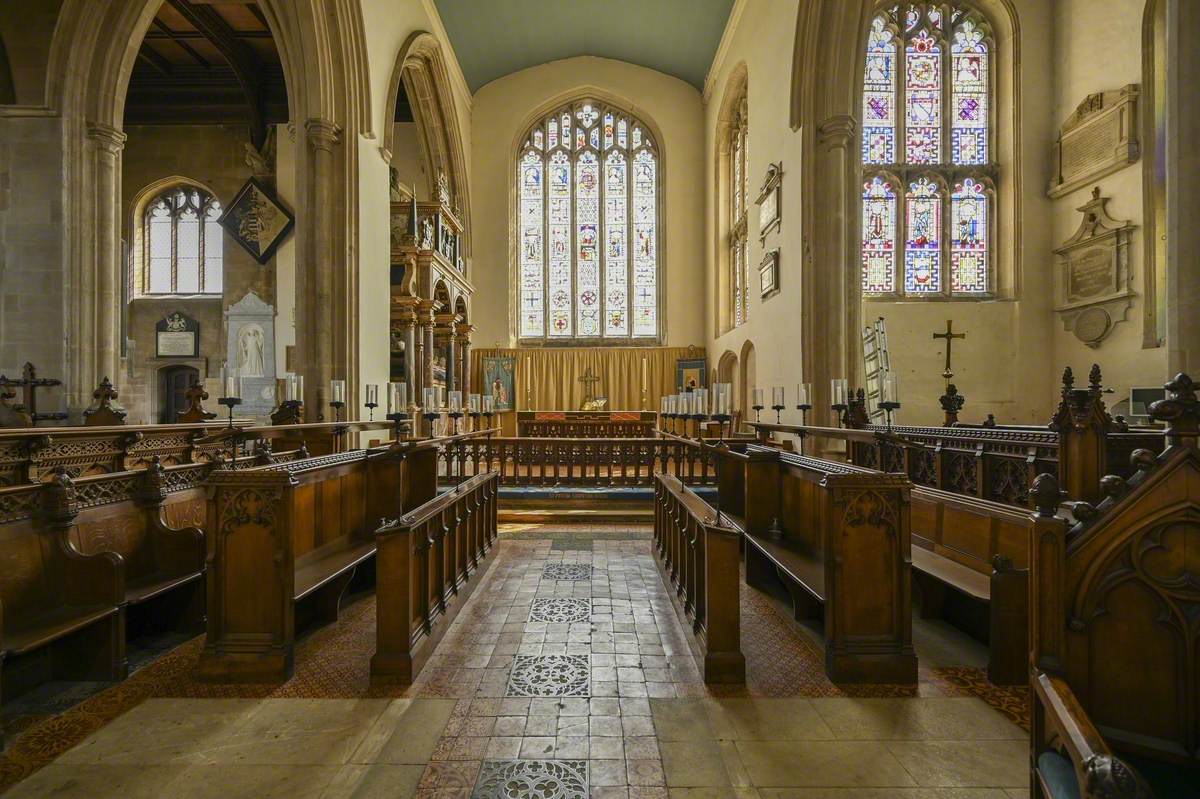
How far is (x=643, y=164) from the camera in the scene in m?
14.8

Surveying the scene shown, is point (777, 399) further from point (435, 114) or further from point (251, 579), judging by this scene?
point (435, 114)

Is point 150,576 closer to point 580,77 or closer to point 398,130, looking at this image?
point 398,130

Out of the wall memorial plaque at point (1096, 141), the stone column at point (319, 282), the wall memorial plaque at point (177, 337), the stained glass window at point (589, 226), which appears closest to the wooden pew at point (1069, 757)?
the stone column at point (319, 282)

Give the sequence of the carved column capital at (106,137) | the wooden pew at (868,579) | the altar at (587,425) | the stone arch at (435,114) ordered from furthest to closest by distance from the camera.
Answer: the altar at (587,425), the stone arch at (435,114), the carved column capital at (106,137), the wooden pew at (868,579)

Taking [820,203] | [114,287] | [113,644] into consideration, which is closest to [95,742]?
[113,644]

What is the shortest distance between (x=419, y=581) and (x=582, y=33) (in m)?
13.7

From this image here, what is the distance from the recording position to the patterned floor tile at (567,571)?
14.3ft

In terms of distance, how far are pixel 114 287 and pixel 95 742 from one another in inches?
261

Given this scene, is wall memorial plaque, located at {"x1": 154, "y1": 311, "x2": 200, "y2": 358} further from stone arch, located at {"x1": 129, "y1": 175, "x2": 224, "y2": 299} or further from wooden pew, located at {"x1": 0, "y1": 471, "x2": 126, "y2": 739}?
wooden pew, located at {"x1": 0, "y1": 471, "x2": 126, "y2": 739}

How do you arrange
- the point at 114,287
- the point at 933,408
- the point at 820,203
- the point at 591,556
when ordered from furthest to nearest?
the point at 933,408, the point at 820,203, the point at 114,287, the point at 591,556

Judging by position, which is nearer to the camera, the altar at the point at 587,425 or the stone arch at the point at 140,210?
the altar at the point at 587,425

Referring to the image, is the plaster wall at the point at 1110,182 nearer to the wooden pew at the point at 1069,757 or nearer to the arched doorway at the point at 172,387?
the wooden pew at the point at 1069,757

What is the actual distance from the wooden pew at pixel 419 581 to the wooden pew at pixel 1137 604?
2.40 metres

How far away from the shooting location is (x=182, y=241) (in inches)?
499
